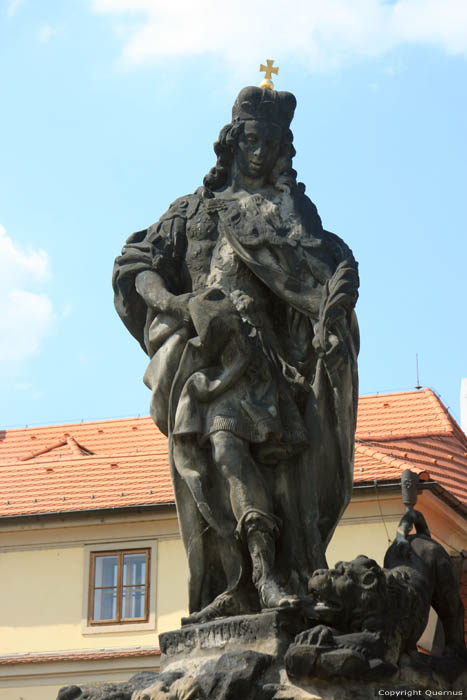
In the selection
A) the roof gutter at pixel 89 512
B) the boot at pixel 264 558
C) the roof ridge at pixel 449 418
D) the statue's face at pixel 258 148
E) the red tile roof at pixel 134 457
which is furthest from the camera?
the roof ridge at pixel 449 418

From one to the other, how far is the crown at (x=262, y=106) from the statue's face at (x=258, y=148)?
40mm

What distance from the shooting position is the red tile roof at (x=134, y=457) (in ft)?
77.7

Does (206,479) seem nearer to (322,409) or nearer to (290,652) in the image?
(322,409)

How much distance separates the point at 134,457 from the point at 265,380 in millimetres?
18295

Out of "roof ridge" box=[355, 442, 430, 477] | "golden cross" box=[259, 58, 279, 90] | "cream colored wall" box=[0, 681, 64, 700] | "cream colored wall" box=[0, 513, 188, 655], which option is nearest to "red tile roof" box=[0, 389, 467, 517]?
"roof ridge" box=[355, 442, 430, 477]

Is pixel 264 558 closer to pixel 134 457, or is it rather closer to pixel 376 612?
pixel 376 612

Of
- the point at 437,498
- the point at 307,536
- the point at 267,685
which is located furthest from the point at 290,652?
the point at 437,498

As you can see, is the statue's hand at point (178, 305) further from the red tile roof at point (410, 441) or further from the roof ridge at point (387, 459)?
the roof ridge at point (387, 459)

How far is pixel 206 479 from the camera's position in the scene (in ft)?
23.5

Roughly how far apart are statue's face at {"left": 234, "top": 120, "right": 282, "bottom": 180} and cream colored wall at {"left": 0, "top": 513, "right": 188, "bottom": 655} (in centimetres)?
1600

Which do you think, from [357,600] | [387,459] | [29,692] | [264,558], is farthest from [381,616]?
[29,692]

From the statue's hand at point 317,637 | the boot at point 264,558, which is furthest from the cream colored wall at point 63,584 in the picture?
the statue's hand at point 317,637

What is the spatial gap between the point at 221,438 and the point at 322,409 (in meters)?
0.55

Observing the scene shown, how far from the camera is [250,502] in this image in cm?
697
